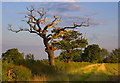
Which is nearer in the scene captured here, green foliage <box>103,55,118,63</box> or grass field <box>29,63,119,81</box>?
grass field <box>29,63,119,81</box>

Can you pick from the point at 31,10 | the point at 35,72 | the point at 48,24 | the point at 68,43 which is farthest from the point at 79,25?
the point at 68,43

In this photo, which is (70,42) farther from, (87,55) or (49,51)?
(49,51)

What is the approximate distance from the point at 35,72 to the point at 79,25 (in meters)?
12.5

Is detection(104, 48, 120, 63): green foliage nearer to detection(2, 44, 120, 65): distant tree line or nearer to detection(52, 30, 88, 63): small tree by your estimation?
detection(2, 44, 120, 65): distant tree line

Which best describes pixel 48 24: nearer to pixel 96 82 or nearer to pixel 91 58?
pixel 96 82

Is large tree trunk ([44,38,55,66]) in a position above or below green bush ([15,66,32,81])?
above

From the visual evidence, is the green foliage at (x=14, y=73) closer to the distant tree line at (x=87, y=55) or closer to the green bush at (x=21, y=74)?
the green bush at (x=21, y=74)

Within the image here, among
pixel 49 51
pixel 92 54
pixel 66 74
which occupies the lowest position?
pixel 92 54

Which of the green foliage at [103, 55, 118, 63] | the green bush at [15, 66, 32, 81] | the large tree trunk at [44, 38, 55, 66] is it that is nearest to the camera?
the green bush at [15, 66, 32, 81]

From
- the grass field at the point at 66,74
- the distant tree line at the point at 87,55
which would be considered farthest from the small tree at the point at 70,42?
the grass field at the point at 66,74

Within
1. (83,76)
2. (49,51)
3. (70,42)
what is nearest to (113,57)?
(70,42)

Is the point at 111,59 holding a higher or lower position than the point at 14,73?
lower

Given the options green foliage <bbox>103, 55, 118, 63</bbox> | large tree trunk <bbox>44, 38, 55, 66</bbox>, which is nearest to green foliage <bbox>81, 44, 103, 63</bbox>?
green foliage <bbox>103, 55, 118, 63</bbox>

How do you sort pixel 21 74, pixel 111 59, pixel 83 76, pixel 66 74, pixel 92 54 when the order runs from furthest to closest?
pixel 111 59 < pixel 92 54 < pixel 66 74 < pixel 83 76 < pixel 21 74
